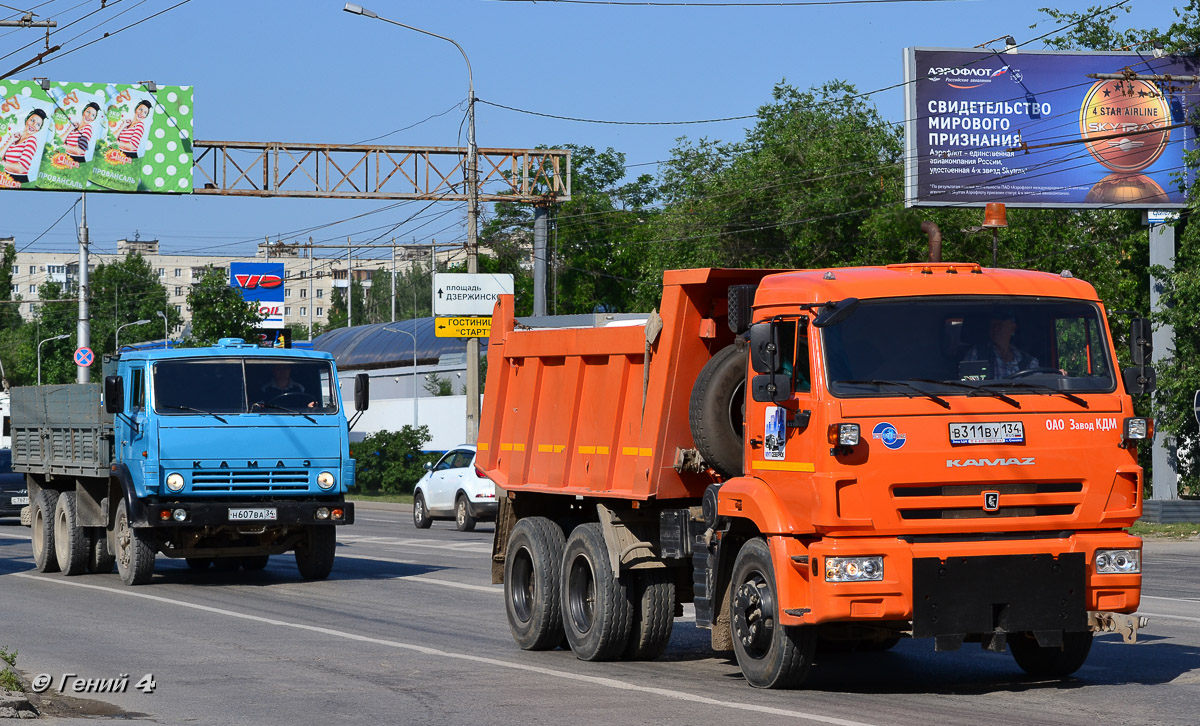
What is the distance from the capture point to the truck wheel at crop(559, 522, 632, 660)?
11.3 metres

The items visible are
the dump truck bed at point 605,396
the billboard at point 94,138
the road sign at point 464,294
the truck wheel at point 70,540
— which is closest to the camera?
the dump truck bed at point 605,396

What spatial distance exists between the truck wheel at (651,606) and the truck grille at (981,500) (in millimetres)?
2809

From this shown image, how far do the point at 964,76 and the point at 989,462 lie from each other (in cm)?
2590

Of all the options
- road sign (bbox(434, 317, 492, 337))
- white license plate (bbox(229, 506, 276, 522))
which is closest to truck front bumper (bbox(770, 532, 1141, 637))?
white license plate (bbox(229, 506, 276, 522))

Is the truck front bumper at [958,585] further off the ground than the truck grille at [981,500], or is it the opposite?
the truck grille at [981,500]

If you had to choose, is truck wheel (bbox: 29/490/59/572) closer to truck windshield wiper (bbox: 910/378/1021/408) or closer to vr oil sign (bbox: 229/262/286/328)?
truck windshield wiper (bbox: 910/378/1021/408)

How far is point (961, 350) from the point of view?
9.30m

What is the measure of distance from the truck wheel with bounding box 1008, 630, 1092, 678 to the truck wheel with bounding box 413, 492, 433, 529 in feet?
75.8

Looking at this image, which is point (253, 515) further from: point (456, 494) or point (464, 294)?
point (464, 294)

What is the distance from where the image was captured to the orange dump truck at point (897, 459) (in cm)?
891

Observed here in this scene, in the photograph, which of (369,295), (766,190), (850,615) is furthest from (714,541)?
(369,295)

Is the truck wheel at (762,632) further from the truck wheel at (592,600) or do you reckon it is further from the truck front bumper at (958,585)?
the truck wheel at (592,600)

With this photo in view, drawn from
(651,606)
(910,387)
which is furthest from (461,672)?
(910,387)

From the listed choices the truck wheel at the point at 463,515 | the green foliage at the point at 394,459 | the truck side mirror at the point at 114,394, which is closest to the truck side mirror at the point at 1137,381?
the truck side mirror at the point at 114,394
